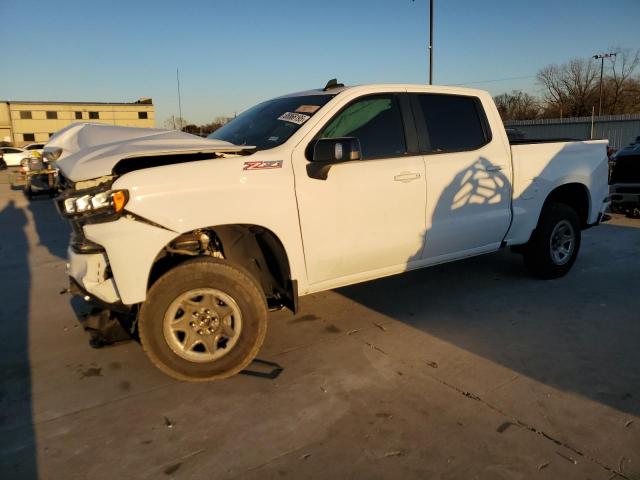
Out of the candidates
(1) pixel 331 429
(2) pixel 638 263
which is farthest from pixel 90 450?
(2) pixel 638 263

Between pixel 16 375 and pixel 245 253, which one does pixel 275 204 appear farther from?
pixel 16 375

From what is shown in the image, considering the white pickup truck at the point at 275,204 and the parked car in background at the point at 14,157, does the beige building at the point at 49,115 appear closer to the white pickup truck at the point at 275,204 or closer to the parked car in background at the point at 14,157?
the parked car in background at the point at 14,157

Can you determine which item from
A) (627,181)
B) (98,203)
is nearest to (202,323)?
(98,203)

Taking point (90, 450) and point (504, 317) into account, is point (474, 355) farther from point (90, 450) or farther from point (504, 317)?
point (90, 450)

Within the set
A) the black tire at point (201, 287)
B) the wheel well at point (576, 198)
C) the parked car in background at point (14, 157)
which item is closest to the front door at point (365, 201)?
the black tire at point (201, 287)

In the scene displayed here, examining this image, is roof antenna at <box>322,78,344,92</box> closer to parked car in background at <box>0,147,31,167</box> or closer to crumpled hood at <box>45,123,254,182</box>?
crumpled hood at <box>45,123,254,182</box>

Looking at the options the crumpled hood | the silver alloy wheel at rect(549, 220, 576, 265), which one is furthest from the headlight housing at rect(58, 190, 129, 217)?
the silver alloy wheel at rect(549, 220, 576, 265)

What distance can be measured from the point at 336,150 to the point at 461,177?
1.53 m

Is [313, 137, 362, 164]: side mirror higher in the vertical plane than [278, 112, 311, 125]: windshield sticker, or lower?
lower

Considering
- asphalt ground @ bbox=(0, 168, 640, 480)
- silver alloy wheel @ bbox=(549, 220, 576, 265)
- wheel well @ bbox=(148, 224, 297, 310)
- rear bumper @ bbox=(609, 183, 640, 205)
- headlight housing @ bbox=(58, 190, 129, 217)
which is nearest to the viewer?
asphalt ground @ bbox=(0, 168, 640, 480)

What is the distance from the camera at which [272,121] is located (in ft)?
14.3

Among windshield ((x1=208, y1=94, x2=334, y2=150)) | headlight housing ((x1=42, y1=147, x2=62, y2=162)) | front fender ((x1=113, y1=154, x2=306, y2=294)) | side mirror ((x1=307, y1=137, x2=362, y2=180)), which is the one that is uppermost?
windshield ((x1=208, y1=94, x2=334, y2=150))

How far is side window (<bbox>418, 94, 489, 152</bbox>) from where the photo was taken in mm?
4594

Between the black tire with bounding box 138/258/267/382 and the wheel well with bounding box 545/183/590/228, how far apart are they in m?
3.76
